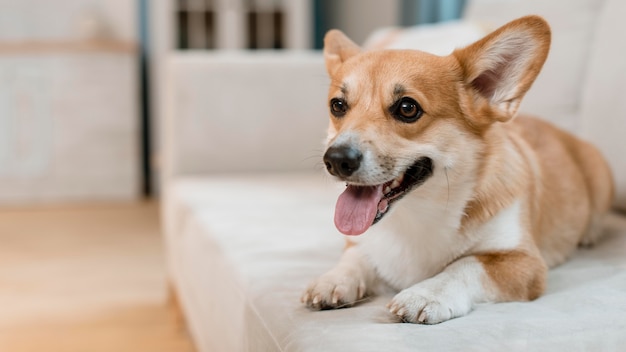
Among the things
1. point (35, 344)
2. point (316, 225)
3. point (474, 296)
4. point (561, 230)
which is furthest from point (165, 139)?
point (474, 296)

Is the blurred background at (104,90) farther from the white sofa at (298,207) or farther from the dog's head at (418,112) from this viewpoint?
the dog's head at (418,112)

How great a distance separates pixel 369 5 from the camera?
416 centimetres

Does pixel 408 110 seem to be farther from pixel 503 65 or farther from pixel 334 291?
pixel 334 291

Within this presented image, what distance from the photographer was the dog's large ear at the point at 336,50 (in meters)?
1.37

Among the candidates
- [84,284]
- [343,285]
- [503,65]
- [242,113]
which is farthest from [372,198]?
[84,284]

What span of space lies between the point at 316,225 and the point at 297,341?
0.73 m

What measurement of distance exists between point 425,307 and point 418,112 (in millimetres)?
297

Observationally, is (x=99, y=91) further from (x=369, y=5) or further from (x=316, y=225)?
(x=316, y=225)

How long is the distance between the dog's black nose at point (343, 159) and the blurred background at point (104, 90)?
2.20 m

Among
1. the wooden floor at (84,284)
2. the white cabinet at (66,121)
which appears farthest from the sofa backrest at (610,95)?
the white cabinet at (66,121)

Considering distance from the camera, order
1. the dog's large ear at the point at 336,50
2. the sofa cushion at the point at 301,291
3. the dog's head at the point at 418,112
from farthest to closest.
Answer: the dog's large ear at the point at 336,50 < the dog's head at the point at 418,112 < the sofa cushion at the point at 301,291

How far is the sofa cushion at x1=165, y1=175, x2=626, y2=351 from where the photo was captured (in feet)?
3.12

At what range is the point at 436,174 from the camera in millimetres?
1136

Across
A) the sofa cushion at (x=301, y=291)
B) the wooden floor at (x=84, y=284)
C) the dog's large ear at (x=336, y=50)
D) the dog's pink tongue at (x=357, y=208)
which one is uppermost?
the dog's large ear at (x=336, y=50)
